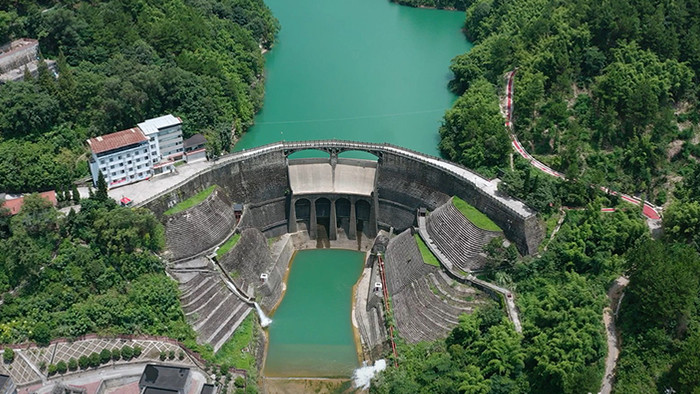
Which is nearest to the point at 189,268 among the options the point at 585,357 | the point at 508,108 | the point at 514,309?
the point at 514,309

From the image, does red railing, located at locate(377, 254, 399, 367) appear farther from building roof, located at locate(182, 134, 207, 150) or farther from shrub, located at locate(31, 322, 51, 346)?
shrub, located at locate(31, 322, 51, 346)

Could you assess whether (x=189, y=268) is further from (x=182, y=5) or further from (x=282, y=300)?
(x=182, y=5)

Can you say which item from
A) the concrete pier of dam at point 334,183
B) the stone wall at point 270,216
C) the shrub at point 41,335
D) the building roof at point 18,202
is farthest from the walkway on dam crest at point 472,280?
the building roof at point 18,202

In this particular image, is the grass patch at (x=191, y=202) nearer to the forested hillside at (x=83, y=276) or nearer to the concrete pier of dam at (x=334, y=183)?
the concrete pier of dam at (x=334, y=183)

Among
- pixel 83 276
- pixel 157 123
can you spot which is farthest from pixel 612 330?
pixel 157 123

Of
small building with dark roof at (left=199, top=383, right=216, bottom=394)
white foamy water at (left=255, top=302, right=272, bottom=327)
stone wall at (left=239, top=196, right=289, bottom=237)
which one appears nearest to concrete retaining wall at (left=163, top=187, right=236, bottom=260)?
stone wall at (left=239, top=196, right=289, bottom=237)

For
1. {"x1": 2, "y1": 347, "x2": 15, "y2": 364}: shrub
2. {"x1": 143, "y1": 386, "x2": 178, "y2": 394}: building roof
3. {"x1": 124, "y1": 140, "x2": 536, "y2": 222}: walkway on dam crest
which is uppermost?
{"x1": 124, "y1": 140, "x2": 536, "y2": 222}: walkway on dam crest
